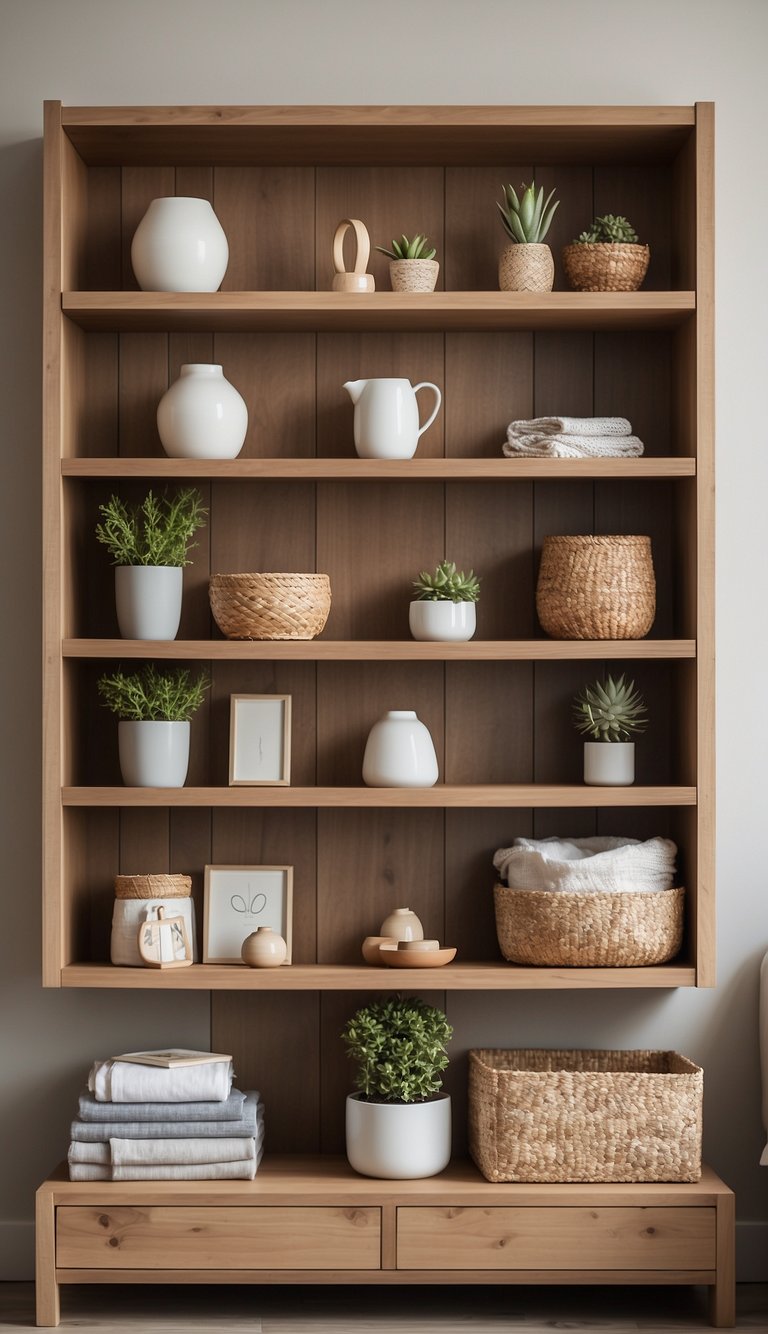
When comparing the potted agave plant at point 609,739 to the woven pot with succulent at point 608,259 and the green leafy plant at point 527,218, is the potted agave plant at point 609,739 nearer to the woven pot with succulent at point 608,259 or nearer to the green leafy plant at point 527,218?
the woven pot with succulent at point 608,259

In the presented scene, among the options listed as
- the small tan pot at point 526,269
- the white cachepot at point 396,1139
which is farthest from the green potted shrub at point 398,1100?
the small tan pot at point 526,269

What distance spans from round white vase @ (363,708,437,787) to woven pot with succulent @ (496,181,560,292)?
0.88 m

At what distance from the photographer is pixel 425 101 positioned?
2869 millimetres

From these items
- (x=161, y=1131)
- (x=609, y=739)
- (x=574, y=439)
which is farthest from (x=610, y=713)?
(x=161, y=1131)

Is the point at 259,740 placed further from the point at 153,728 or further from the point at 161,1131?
the point at 161,1131

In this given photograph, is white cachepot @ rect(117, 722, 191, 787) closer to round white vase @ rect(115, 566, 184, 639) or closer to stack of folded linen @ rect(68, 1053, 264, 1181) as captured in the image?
round white vase @ rect(115, 566, 184, 639)

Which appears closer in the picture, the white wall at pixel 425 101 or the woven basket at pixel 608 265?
the woven basket at pixel 608 265

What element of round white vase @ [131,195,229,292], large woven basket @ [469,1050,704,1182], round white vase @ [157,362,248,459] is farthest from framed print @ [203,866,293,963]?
round white vase @ [131,195,229,292]

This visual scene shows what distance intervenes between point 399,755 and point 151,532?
2.17ft

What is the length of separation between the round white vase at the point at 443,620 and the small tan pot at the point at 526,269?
2.09 feet

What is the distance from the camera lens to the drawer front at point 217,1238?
255 centimetres

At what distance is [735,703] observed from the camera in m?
2.90

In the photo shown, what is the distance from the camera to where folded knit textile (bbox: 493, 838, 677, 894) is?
8.73 ft

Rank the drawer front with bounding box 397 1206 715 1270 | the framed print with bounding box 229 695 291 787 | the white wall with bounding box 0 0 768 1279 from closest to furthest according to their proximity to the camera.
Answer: the drawer front with bounding box 397 1206 715 1270
the framed print with bounding box 229 695 291 787
the white wall with bounding box 0 0 768 1279
